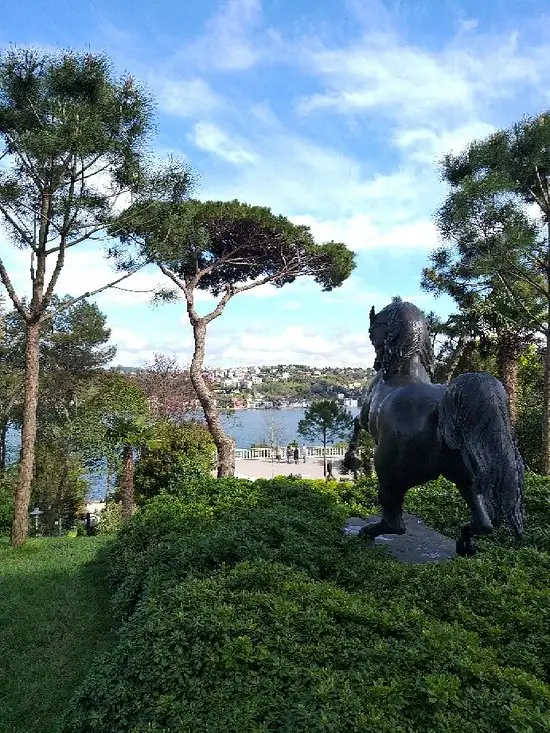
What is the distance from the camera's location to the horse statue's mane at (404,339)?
193 inches

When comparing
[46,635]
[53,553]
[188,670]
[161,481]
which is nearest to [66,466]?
[161,481]

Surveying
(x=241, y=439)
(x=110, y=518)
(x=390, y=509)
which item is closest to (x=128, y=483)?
(x=110, y=518)

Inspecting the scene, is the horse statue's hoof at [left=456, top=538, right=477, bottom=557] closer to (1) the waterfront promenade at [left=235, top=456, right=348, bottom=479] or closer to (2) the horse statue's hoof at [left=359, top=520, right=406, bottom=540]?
(2) the horse statue's hoof at [left=359, top=520, right=406, bottom=540]

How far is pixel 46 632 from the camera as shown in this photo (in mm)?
5238

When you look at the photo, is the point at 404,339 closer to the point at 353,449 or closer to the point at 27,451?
the point at 353,449

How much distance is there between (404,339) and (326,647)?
9.38 ft

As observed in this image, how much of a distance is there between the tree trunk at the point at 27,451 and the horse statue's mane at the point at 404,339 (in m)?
7.69

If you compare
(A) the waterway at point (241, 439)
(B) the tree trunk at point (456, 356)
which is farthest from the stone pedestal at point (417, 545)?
(B) the tree trunk at point (456, 356)

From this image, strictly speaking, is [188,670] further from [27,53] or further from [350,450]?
[27,53]

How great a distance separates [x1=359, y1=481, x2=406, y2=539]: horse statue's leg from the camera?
4707mm

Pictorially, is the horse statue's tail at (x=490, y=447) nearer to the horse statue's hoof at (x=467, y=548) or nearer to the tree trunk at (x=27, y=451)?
the horse statue's hoof at (x=467, y=548)

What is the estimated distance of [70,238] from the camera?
10.6 meters

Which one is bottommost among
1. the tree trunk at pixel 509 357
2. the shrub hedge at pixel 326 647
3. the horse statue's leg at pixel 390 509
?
the shrub hedge at pixel 326 647

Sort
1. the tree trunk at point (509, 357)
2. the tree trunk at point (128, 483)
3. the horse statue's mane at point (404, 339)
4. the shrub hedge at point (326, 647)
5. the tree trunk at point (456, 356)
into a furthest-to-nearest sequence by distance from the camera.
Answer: the tree trunk at point (456, 356) < the tree trunk at point (509, 357) < the tree trunk at point (128, 483) < the horse statue's mane at point (404, 339) < the shrub hedge at point (326, 647)
